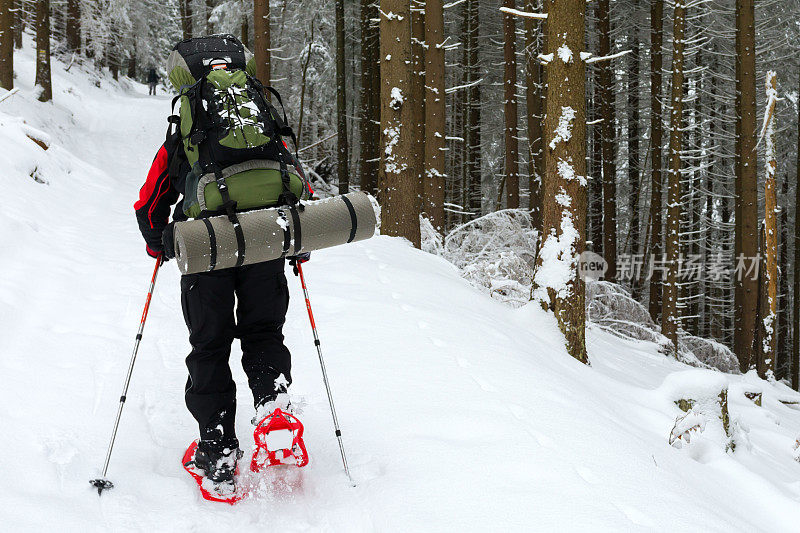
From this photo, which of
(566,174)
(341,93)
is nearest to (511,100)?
(341,93)

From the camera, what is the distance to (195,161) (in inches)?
122

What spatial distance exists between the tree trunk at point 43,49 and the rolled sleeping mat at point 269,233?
1836 cm

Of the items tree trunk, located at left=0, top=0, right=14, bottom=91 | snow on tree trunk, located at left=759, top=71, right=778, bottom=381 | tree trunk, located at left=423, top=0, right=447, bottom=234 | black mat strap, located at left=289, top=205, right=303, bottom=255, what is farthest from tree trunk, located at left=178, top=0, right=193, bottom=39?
black mat strap, located at left=289, top=205, right=303, bottom=255

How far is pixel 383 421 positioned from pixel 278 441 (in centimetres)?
108

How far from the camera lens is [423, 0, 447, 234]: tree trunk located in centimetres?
1276

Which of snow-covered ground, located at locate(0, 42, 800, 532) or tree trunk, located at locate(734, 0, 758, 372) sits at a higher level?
tree trunk, located at locate(734, 0, 758, 372)

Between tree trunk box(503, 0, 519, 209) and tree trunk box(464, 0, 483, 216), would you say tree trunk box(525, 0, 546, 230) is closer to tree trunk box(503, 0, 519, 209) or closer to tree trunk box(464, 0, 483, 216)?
tree trunk box(503, 0, 519, 209)

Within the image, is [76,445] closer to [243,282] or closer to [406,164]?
[243,282]

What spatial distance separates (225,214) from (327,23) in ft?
71.2

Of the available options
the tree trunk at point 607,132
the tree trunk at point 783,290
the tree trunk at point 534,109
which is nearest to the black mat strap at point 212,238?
the tree trunk at point 534,109

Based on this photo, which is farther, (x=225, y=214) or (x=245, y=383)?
(x=245, y=383)

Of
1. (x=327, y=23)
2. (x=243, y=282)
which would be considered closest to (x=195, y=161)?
(x=243, y=282)

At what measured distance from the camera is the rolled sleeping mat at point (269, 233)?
287 centimetres

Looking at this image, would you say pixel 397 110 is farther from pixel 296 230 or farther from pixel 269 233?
pixel 269 233
